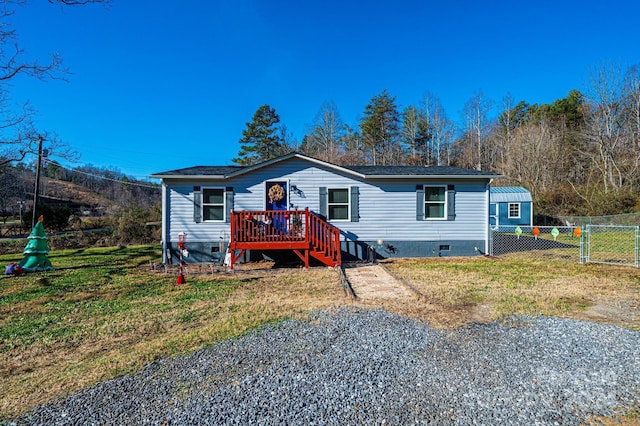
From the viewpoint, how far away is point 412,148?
3266 cm

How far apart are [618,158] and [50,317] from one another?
3507cm

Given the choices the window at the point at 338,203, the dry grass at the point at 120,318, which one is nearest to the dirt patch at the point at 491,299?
the dry grass at the point at 120,318

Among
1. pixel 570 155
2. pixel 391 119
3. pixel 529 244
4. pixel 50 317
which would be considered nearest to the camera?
pixel 50 317

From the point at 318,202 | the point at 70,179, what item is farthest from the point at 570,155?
the point at 70,179

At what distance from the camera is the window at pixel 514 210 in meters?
20.0

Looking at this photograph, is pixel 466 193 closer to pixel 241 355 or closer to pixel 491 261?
pixel 491 261

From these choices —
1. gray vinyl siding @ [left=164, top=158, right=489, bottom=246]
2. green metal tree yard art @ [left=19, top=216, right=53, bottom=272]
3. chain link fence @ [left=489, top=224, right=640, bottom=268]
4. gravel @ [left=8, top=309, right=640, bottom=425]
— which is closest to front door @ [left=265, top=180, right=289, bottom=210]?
gray vinyl siding @ [left=164, top=158, right=489, bottom=246]

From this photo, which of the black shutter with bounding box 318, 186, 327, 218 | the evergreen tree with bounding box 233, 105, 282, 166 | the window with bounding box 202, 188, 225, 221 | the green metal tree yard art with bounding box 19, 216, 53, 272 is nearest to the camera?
the green metal tree yard art with bounding box 19, 216, 53, 272

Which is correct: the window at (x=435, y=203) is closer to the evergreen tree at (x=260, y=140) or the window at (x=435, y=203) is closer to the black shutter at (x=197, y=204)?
the black shutter at (x=197, y=204)

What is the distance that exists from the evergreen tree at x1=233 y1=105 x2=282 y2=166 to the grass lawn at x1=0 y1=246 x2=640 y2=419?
942 inches

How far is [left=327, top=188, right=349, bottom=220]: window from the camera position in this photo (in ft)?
34.2

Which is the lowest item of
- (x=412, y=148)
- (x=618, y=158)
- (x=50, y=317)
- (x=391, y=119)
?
(x=50, y=317)

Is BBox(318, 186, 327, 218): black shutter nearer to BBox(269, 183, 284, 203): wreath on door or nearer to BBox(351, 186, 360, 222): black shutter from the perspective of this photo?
BBox(351, 186, 360, 222): black shutter

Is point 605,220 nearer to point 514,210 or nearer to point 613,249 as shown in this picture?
point 514,210
